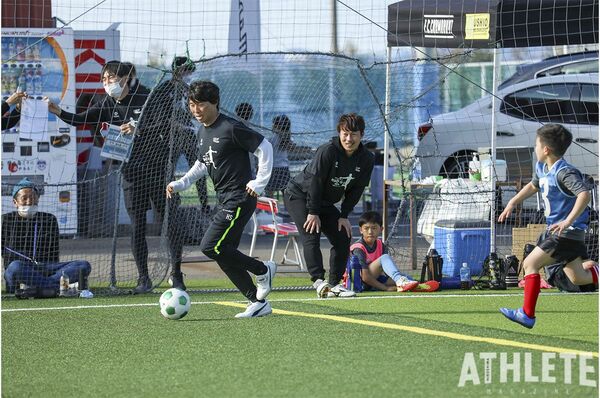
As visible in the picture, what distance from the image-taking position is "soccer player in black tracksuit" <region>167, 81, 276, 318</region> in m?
9.43

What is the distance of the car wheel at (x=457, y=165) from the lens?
16766mm

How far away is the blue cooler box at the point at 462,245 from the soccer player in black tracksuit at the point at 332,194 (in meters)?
2.13

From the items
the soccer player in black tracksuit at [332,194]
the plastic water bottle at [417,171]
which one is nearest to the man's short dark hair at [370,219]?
the soccer player in black tracksuit at [332,194]

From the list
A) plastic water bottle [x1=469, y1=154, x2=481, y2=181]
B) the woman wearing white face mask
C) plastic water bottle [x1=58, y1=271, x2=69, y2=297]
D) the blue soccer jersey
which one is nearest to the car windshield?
plastic water bottle [x1=469, y1=154, x2=481, y2=181]

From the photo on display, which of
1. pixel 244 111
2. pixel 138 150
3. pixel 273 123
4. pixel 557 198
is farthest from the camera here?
pixel 273 123

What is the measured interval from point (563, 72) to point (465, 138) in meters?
2.30

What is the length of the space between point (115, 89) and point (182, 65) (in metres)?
0.77

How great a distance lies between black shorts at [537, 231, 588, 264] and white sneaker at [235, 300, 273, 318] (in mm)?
2354

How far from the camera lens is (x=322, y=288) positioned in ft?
36.0

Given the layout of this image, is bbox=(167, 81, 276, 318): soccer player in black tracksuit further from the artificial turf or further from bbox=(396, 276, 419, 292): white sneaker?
bbox=(396, 276, 419, 292): white sneaker

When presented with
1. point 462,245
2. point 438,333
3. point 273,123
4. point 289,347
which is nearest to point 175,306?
point 289,347

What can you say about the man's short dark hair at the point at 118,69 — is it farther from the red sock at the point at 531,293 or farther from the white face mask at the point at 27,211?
the red sock at the point at 531,293

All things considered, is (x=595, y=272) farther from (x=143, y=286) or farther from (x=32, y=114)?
(x=32, y=114)

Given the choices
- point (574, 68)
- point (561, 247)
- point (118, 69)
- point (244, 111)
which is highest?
point (574, 68)
